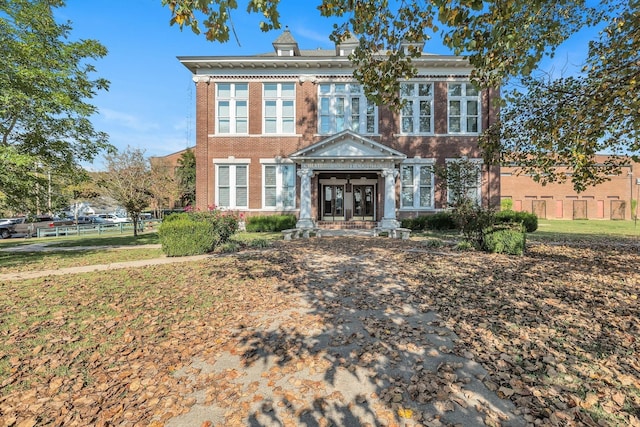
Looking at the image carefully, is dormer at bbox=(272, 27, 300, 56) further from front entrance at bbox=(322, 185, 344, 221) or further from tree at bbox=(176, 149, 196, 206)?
tree at bbox=(176, 149, 196, 206)

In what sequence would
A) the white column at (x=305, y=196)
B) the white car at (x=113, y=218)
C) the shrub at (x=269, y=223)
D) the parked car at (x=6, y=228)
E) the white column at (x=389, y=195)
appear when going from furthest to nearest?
the white car at (x=113, y=218) → the parked car at (x=6, y=228) → the shrub at (x=269, y=223) → the white column at (x=305, y=196) → the white column at (x=389, y=195)

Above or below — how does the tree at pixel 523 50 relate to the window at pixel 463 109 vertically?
below

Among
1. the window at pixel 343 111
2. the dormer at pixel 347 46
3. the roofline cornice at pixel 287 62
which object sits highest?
the dormer at pixel 347 46

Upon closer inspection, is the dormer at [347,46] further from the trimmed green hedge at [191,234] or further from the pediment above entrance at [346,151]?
the trimmed green hedge at [191,234]

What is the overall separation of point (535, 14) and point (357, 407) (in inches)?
301

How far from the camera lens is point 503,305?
218 inches

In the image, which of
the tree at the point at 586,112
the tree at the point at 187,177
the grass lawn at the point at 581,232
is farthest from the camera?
the tree at the point at 187,177

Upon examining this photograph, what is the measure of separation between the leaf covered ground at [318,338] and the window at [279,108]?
45.1 ft

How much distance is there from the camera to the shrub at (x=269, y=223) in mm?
18781

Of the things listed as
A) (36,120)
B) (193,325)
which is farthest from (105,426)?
(36,120)

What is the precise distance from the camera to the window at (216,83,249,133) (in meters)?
20.2

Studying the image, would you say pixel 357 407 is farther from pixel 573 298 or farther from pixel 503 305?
pixel 573 298

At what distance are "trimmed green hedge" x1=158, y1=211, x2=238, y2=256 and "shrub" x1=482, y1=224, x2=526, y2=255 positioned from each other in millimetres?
9629

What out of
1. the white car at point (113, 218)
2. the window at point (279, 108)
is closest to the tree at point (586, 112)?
the window at point (279, 108)
